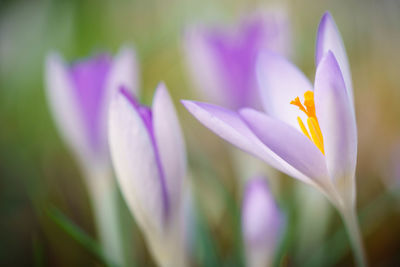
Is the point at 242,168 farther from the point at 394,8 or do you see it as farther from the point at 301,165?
the point at 394,8

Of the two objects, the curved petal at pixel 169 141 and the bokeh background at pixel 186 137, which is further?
the bokeh background at pixel 186 137

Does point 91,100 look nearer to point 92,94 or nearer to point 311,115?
point 92,94

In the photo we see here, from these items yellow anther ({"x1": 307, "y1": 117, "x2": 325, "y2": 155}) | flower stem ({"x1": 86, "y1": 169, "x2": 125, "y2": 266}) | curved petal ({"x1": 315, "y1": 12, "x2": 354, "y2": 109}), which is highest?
curved petal ({"x1": 315, "y1": 12, "x2": 354, "y2": 109})

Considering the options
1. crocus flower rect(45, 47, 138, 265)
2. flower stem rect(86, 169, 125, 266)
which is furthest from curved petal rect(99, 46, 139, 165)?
flower stem rect(86, 169, 125, 266)

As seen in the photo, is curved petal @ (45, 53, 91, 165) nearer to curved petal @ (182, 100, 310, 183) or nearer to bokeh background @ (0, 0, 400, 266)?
bokeh background @ (0, 0, 400, 266)

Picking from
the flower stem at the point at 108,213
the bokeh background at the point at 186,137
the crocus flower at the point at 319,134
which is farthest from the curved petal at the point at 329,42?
the flower stem at the point at 108,213

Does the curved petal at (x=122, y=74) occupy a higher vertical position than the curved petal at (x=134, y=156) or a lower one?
higher

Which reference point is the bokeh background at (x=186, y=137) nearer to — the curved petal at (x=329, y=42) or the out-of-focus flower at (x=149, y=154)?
the out-of-focus flower at (x=149, y=154)
